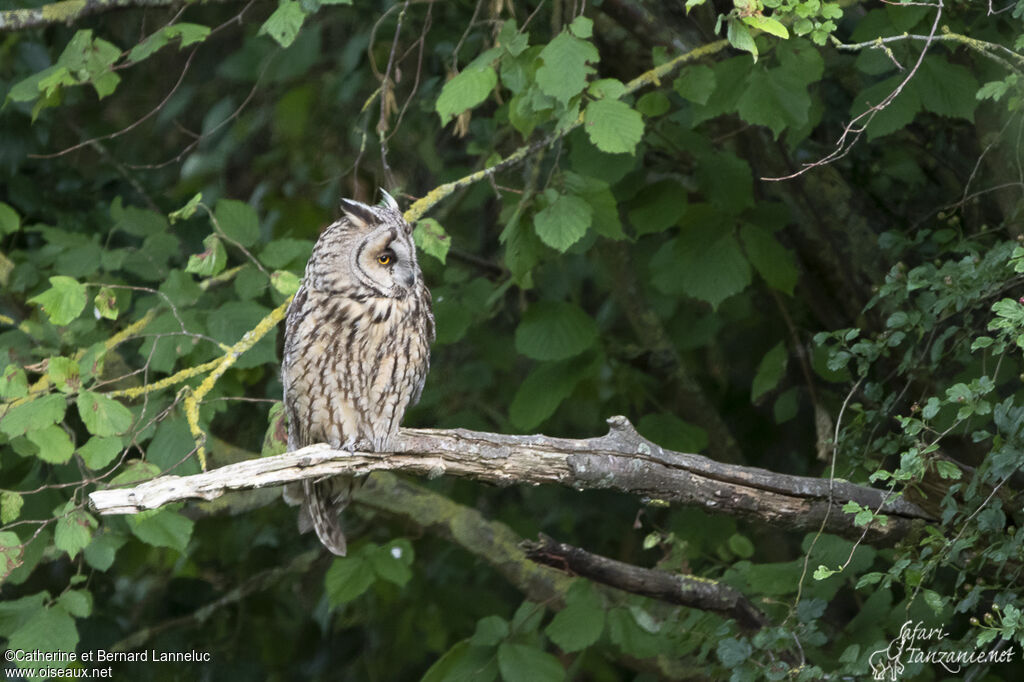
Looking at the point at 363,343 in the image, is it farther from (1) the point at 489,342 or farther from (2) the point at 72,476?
(1) the point at 489,342

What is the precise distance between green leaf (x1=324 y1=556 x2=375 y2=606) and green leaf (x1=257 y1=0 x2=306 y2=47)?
170cm

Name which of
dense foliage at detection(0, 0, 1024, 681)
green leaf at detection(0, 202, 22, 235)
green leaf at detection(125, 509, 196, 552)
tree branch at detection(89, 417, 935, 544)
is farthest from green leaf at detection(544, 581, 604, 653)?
green leaf at detection(0, 202, 22, 235)

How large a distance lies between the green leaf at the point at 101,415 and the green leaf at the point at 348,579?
1.14 meters

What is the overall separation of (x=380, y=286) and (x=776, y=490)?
1.07 meters

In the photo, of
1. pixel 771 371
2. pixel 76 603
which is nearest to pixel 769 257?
pixel 771 371

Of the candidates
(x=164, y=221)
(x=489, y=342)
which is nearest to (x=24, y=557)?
(x=164, y=221)

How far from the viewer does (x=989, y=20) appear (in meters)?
3.00

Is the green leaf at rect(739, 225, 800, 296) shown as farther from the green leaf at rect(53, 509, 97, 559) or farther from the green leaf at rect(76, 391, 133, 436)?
the green leaf at rect(53, 509, 97, 559)

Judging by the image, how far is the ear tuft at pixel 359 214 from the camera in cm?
272

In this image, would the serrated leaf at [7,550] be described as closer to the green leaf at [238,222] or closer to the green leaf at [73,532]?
the green leaf at [73,532]

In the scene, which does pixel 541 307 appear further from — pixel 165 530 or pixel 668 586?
pixel 165 530

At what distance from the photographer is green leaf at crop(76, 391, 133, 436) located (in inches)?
101

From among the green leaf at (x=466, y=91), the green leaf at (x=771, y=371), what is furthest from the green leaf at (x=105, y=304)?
the green leaf at (x=771, y=371)

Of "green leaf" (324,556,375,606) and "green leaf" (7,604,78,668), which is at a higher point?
"green leaf" (7,604,78,668)
